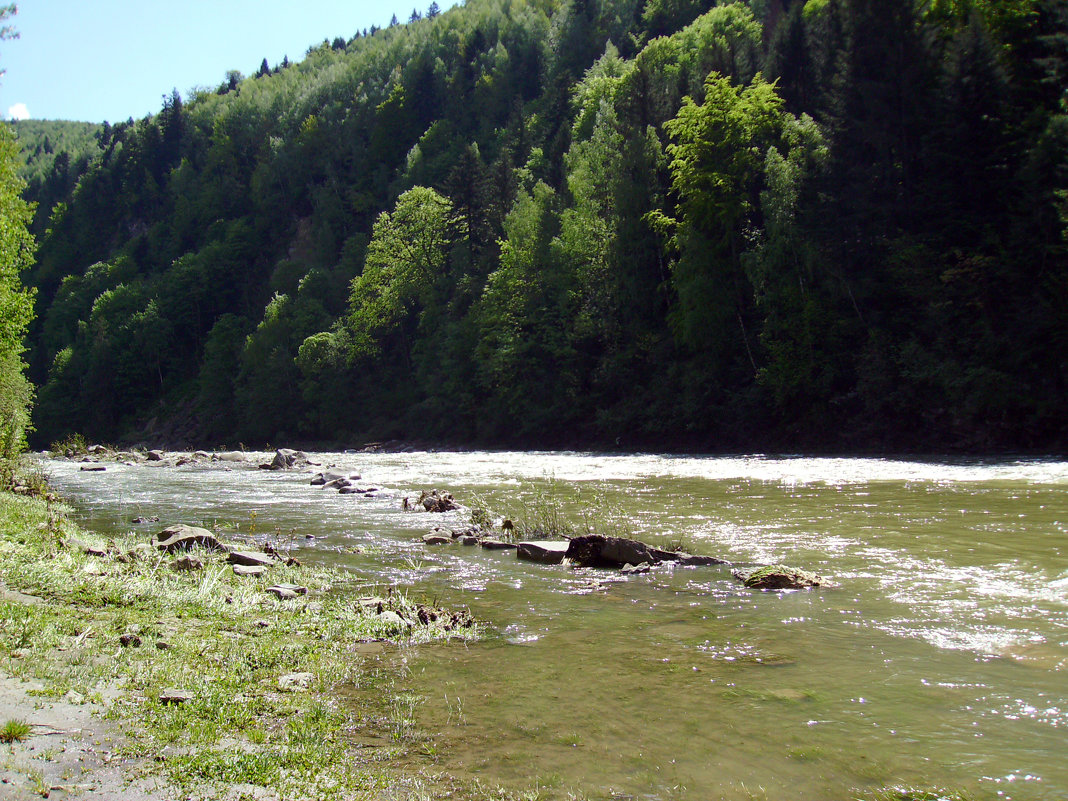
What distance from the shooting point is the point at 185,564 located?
10.9 m

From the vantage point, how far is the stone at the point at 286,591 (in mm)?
9781

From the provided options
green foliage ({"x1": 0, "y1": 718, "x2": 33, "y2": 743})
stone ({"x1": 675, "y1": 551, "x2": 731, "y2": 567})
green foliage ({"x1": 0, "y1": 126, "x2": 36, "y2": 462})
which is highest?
green foliage ({"x1": 0, "y1": 126, "x2": 36, "y2": 462})

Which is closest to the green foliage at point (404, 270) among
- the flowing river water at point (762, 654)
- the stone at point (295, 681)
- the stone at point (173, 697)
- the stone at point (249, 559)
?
the flowing river water at point (762, 654)

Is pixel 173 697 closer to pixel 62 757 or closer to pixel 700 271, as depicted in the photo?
pixel 62 757

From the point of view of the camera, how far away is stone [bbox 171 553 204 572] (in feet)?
35.4

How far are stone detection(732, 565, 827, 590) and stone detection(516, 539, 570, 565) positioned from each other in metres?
3.32

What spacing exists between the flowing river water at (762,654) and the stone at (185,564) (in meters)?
2.23

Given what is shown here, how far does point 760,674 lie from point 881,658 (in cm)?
128

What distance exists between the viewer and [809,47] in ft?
152

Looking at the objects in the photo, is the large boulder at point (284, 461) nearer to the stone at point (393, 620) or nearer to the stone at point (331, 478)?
the stone at point (331, 478)

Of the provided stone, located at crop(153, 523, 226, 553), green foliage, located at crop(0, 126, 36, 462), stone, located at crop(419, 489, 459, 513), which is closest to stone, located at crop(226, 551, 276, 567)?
stone, located at crop(153, 523, 226, 553)

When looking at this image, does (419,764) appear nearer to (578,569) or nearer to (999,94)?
(578,569)

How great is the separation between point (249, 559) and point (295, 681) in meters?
5.67

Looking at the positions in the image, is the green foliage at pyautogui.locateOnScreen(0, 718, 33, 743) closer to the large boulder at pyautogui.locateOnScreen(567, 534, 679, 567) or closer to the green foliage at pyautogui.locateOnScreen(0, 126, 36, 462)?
the large boulder at pyautogui.locateOnScreen(567, 534, 679, 567)
